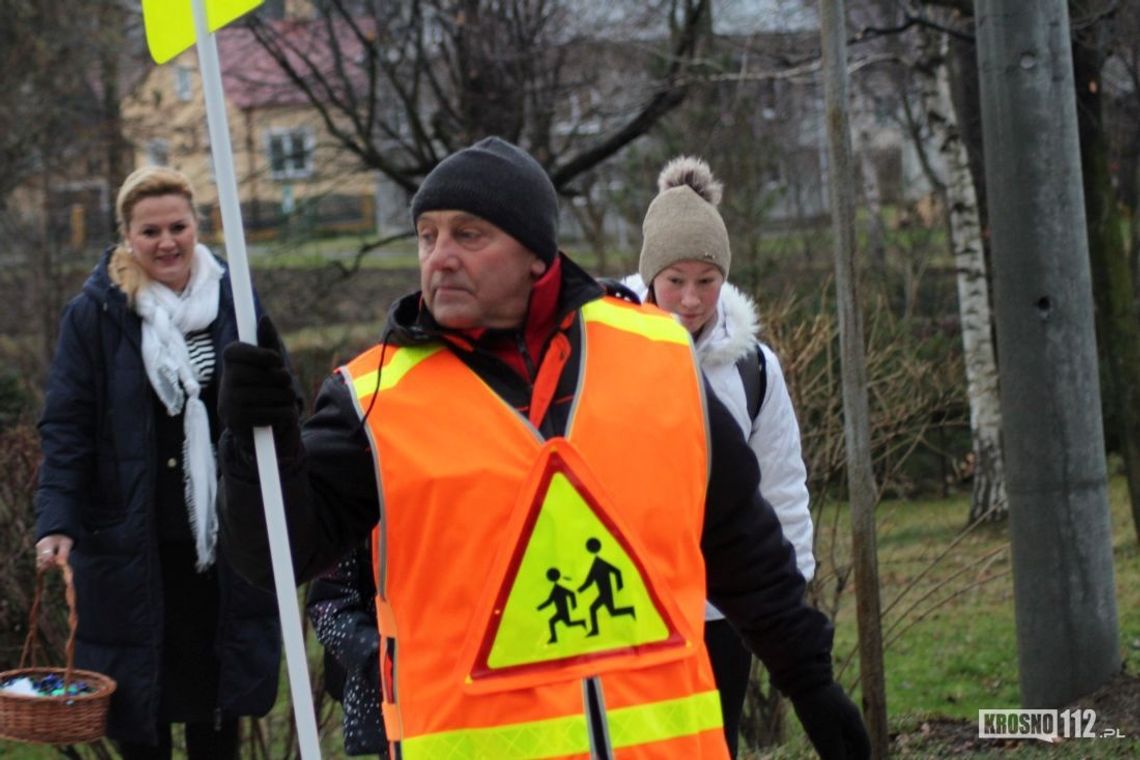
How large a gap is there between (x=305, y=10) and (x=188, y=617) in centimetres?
1360

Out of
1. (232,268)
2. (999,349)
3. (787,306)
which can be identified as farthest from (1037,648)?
(232,268)

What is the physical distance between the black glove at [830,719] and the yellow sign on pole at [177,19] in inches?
59.8

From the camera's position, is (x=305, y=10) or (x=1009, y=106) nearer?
(x=1009, y=106)

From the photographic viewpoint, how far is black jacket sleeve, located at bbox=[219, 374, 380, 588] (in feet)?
8.80

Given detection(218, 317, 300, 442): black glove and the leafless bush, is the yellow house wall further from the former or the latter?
detection(218, 317, 300, 442): black glove

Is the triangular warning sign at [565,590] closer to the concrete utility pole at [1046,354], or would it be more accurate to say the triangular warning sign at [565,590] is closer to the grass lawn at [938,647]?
the grass lawn at [938,647]

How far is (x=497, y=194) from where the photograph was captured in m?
2.87

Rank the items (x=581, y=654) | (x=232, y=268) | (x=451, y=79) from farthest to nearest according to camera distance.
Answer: (x=451, y=79), (x=232, y=268), (x=581, y=654)

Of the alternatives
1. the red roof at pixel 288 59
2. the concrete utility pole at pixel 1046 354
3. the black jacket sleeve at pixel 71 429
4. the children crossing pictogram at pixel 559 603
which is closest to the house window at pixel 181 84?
the red roof at pixel 288 59

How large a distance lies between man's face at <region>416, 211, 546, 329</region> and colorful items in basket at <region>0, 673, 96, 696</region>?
2315 mm

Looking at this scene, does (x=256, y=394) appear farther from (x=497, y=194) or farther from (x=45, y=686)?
(x=45, y=686)

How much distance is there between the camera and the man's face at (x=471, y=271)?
2822 mm

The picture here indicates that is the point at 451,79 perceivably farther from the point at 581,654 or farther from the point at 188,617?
the point at 581,654

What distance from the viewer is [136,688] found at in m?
4.80
